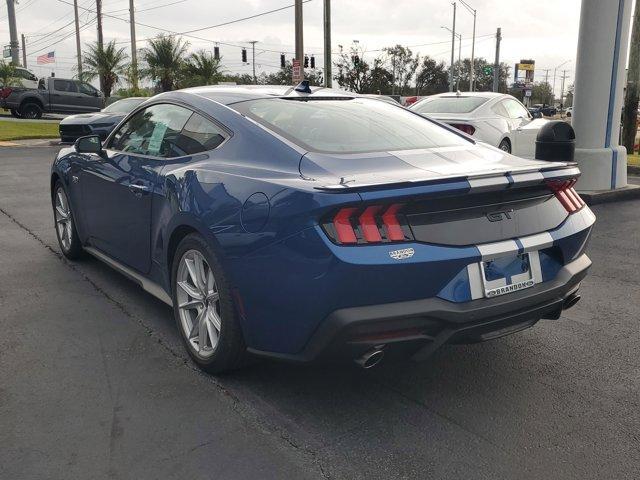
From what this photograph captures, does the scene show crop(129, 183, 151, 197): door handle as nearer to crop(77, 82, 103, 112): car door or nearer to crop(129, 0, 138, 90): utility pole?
crop(77, 82, 103, 112): car door

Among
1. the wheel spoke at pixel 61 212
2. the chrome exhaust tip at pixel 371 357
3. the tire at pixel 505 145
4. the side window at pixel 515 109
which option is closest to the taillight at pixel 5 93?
the side window at pixel 515 109

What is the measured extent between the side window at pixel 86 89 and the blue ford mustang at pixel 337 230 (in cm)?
2533

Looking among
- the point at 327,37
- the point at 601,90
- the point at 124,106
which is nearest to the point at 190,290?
the point at 601,90

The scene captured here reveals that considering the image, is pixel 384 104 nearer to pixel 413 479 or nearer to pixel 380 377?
pixel 380 377

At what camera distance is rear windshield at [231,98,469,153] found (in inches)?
137

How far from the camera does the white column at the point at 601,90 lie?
29.6 ft

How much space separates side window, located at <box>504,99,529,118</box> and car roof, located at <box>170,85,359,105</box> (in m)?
8.29

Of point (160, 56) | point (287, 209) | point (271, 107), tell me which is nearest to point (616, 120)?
point (271, 107)

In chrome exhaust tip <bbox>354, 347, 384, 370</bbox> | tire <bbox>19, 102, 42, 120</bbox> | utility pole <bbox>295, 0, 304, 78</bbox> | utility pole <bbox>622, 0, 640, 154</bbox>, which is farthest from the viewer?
tire <bbox>19, 102, 42, 120</bbox>

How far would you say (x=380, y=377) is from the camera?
3.48m

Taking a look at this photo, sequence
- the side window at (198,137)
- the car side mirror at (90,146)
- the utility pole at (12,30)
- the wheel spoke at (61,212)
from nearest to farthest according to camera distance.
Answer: the side window at (198,137), the car side mirror at (90,146), the wheel spoke at (61,212), the utility pole at (12,30)

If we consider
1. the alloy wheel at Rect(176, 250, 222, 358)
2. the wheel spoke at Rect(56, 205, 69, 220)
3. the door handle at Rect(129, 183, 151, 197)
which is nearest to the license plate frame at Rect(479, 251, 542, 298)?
the alloy wheel at Rect(176, 250, 222, 358)

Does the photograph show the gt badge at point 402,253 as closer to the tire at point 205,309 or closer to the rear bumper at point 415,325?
the rear bumper at point 415,325

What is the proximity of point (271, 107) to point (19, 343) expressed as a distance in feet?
6.83
